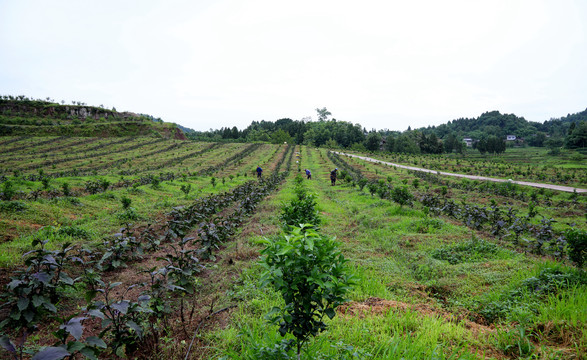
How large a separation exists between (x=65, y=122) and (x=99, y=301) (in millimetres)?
90887

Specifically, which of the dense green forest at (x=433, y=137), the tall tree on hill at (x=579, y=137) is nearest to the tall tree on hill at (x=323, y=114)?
the dense green forest at (x=433, y=137)

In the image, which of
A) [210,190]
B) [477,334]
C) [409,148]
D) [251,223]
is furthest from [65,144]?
[409,148]

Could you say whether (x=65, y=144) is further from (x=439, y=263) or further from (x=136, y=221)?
(x=439, y=263)

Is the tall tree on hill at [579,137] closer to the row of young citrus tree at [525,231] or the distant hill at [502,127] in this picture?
the distant hill at [502,127]

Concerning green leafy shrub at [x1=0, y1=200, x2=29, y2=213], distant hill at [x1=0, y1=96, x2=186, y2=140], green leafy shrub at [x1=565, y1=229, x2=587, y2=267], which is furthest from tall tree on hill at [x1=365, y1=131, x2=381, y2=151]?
green leafy shrub at [x1=0, y1=200, x2=29, y2=213]

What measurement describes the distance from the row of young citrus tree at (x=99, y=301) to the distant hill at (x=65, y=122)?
71002mm

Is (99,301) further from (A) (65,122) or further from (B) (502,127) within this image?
(B) (502,127)

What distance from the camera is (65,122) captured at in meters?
68.8

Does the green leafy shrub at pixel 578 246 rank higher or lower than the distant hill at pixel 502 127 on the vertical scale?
lower

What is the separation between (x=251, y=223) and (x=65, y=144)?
56.2 m

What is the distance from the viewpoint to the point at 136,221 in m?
9.80

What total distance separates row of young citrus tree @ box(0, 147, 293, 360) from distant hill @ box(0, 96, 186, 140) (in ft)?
233

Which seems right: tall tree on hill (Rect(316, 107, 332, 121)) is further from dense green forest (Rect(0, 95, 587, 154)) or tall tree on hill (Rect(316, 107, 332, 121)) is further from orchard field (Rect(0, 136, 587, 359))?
orchard field (Rect(0, 136, 587, 359))

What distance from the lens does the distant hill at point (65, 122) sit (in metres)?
56.9
